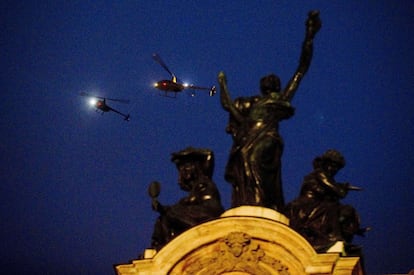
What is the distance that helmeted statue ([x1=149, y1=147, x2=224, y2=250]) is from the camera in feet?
36.1

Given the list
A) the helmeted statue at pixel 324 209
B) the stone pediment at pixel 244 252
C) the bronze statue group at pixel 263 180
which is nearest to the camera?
the stone pediment at pixel 244 252

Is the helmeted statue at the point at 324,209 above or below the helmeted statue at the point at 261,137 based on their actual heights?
below

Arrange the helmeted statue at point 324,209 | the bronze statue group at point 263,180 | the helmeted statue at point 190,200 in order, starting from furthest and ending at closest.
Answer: the helmeted statue at point 190,200, the bronze statue group at point 263,180, the helmeted statue at point 324,209

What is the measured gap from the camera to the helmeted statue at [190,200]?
1101 centimetres

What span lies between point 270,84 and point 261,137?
1.12 m

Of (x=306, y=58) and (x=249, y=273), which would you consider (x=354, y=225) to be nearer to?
(x=249, y=273)

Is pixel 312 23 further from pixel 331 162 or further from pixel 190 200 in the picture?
pixel 190 200

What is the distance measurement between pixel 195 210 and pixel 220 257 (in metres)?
1.35

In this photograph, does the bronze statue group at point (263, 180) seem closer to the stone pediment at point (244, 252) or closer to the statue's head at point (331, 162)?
the statue's head at point (331, 162)

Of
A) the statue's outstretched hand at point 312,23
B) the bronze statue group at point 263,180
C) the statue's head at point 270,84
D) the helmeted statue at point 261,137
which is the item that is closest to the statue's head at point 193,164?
the bronze statue group at point 263,180

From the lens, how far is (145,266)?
10.2 m

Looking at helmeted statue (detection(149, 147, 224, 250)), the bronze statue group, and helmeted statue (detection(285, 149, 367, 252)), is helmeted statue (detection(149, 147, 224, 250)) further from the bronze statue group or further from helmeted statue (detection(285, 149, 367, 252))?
helmeted statue (detection(285, 149, 367, 252))

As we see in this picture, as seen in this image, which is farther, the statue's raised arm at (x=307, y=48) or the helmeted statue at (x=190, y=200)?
the statue's raised arm at (x=307, y=48)

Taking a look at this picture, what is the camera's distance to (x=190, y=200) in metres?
11.5
